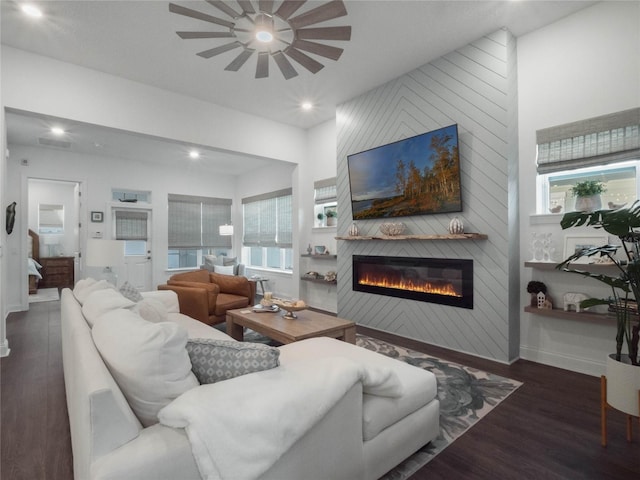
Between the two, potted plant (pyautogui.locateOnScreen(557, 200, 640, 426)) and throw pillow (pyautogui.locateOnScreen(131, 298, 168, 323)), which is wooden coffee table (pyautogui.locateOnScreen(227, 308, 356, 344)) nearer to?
throw pillow (pyautogui.locateOnScreen(131, 298, 168, 323))

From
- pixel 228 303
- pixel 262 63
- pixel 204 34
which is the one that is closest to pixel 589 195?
pixel 262 63

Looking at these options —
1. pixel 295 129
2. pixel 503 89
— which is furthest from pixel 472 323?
pixel 295 129

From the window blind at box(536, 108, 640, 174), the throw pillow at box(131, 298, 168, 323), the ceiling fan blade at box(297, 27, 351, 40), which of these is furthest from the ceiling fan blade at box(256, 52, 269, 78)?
the window blind at box(536, 108, 640, 174)

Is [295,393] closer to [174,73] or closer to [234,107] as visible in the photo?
[174,73]

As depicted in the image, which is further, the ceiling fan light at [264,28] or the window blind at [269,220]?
the window blind at [269,220]

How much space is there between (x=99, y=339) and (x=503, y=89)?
385 centimetres

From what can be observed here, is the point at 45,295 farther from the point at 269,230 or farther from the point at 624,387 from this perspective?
the point at 624,387

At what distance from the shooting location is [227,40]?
3367 millimetres

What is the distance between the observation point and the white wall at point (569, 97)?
9.05 feet

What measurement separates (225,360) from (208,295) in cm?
280

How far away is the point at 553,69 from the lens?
3.12 meters

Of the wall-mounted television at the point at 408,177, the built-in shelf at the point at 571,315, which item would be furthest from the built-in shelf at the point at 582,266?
the wall-mounted television at the point at 408,177

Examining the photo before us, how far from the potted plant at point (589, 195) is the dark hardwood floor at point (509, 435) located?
4.91 ft

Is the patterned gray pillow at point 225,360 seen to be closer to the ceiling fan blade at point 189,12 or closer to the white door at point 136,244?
the ceiling fan blade at point 189,12
